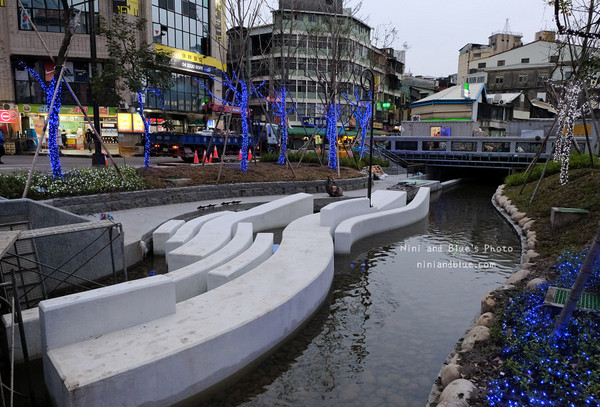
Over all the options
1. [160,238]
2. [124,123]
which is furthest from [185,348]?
[124,123]

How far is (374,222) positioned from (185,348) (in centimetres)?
962

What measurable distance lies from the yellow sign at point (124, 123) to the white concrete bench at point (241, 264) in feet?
99.8

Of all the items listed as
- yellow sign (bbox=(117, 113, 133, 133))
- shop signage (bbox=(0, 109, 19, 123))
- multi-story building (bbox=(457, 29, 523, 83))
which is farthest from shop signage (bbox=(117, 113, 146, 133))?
multi-story building (bbox=(457, 29, 523, 83))

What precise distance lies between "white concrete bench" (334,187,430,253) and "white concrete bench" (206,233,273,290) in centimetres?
238

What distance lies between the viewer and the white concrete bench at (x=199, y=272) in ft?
23.2

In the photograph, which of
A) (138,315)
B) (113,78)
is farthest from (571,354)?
(113,78)

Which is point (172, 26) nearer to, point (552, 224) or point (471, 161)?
point (471, 161)

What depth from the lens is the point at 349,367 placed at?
5852 mm

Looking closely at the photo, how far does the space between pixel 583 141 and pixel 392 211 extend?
66.2 feet

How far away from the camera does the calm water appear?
5309 mm

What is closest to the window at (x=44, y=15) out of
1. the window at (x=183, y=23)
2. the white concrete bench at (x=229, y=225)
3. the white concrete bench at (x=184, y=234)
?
the window at (x=183, y=23)

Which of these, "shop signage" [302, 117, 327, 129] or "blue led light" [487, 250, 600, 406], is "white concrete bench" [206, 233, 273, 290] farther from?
"shop signage" [302, 117, 327, 129]

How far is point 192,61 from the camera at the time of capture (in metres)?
42.6

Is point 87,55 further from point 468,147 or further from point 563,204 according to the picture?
point 563,204
